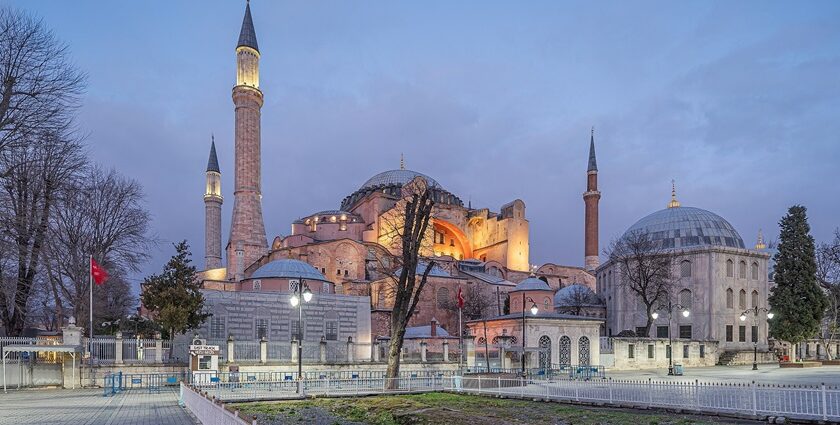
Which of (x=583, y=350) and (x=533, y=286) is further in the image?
(x=533, y=286)

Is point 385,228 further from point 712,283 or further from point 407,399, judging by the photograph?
point 407,399

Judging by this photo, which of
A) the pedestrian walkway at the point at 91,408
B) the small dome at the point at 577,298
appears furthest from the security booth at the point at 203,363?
the small dome at the point at 577,298

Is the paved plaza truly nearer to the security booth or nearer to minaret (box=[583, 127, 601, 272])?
the security booth

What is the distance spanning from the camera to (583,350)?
3291 centimetres

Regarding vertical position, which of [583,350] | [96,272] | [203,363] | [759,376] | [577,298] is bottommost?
[759,376]

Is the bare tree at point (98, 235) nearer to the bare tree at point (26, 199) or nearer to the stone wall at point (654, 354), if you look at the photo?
the bare tree at point (26, 199)

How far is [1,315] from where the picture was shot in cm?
2475

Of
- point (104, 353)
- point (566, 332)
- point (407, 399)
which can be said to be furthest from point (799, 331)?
point (104, 353)

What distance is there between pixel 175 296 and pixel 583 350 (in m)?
20.4

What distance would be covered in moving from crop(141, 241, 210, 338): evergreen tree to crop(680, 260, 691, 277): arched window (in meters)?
33.0

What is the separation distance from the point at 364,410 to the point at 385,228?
47.3 metres

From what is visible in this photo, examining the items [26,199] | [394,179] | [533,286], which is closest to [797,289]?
[533,286]

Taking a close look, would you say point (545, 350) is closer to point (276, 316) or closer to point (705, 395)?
point (276, 316)

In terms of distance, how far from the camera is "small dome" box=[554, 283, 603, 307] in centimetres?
5078
